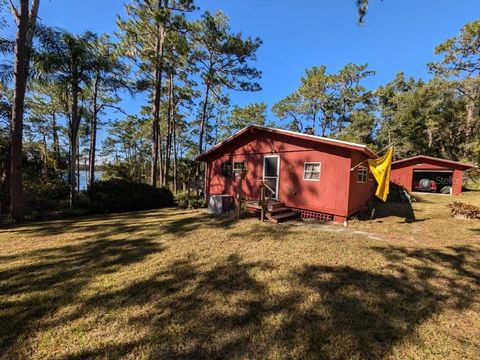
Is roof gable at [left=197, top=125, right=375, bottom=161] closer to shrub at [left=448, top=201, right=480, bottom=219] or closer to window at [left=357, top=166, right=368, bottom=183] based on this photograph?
window at [left=357, top=166, right=368, bottom=183]

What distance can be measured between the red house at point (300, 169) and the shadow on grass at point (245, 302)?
11.3ft

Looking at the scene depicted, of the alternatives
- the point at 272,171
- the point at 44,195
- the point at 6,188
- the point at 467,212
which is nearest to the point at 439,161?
→ the point at 467,212

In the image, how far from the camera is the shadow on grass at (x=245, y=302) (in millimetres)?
2521

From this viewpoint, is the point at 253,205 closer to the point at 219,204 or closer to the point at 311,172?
the point at 219,204

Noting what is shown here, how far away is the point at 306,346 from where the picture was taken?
2.51 metres

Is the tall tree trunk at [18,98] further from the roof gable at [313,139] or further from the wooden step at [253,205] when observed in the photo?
the wooden step at [253,205]

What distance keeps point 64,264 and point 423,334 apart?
5.82 meters

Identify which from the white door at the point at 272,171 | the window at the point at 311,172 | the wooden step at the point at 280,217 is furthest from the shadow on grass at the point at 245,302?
the white door at the point at 272,171

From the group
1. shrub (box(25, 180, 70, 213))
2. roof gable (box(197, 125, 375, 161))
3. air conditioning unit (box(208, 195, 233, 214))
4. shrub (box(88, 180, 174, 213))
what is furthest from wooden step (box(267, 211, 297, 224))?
shrub (box(25, 180, 70, 213))

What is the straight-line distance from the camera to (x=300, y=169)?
8945 millimetres

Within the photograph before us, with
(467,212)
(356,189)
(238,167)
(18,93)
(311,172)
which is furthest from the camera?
(238,167)

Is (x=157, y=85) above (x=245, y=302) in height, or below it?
above

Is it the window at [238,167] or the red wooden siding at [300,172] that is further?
the window at [238,167]

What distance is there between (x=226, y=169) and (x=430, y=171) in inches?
637
